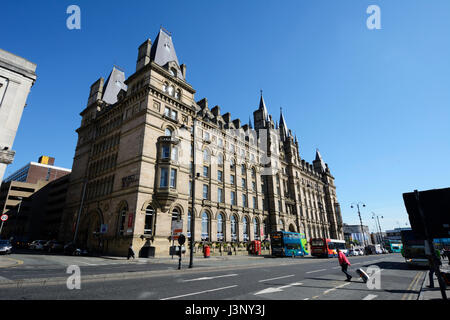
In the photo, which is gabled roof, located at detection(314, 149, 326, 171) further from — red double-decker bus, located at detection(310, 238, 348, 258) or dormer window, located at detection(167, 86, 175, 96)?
dormer window, located at detection(167, 86, 175, 96)

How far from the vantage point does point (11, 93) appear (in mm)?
18859

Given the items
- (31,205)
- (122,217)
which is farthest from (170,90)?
(31,205)

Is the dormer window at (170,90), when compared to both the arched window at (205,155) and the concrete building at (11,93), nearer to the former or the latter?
the arched window at (205,155)

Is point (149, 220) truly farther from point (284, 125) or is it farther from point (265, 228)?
point (284, 125)

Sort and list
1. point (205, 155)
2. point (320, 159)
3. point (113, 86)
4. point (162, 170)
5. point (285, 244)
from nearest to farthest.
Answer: point (162, 170) < point (285, 244) < point (205, 155) < point (113, 86) < point (320, 159)

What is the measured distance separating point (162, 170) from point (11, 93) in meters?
15.6

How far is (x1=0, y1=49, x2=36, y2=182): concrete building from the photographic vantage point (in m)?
17.7

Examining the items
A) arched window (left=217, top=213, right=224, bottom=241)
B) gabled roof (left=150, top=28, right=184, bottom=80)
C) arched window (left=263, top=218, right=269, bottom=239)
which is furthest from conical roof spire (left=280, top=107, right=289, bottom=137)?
gabled roof (left=150, top=28, right=184, bottom=80)

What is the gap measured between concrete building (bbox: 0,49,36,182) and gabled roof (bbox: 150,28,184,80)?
652 inches

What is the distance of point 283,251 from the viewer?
33.9 meters

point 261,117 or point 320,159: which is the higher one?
point 261,117

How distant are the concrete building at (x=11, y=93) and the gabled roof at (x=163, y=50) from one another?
16562 mm
